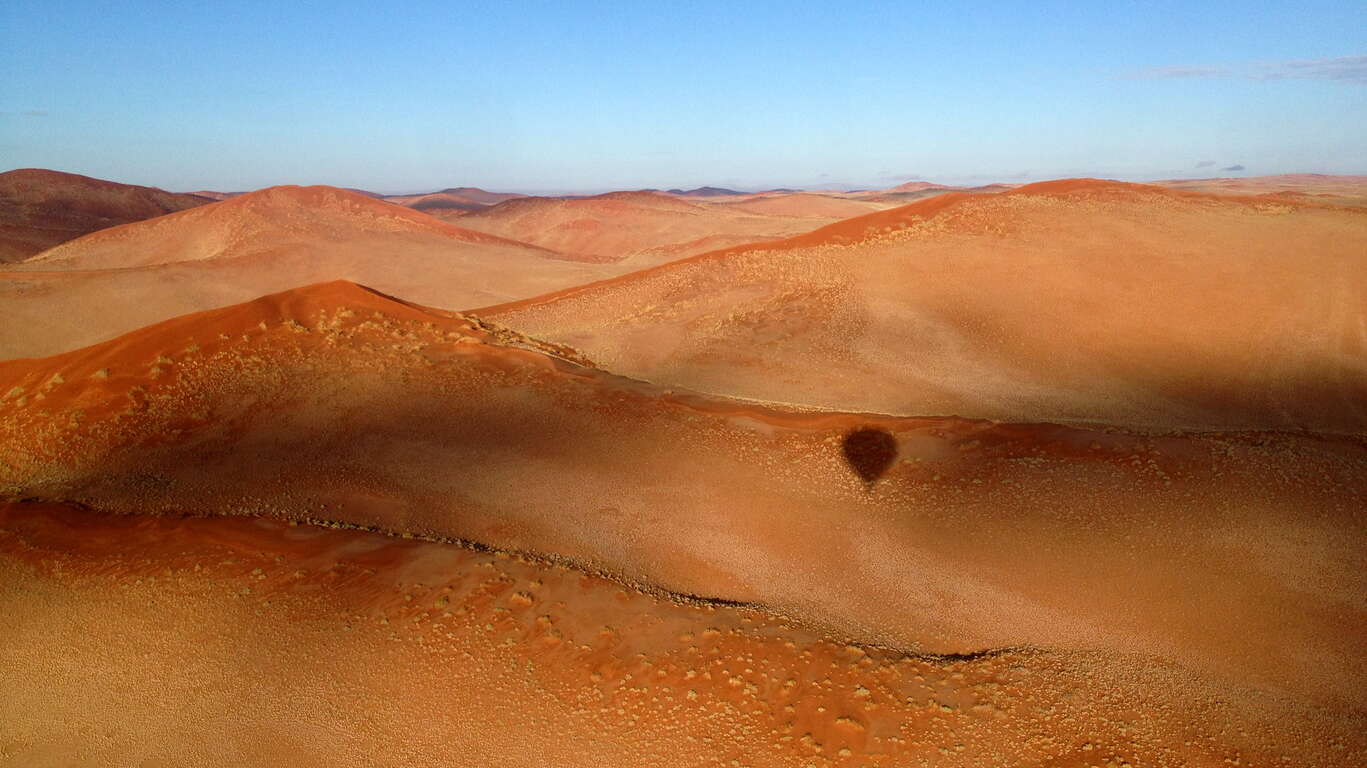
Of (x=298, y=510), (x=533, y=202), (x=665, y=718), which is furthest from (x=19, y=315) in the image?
(x=533, y=202)

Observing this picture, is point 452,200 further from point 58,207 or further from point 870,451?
point 870,451

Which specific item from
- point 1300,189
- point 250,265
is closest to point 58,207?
point 250,265

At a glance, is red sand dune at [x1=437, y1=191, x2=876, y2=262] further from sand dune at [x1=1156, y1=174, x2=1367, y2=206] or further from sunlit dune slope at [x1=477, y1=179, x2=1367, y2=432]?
sand dune at [x1=1156, y1=174, x2=1367, y2=206]

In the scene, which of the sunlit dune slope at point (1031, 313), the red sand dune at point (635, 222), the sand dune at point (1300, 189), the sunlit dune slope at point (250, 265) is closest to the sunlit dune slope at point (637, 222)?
the red sand dune at point (635, 222)

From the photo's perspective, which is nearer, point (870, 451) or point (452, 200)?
point (870, 451)

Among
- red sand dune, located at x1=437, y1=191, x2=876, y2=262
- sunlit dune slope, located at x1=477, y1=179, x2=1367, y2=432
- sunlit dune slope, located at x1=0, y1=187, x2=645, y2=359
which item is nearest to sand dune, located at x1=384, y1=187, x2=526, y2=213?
red sand dune, located at x1=437, y1=191, x2=876, y2=262

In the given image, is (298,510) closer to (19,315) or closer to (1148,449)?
(1148,449)
